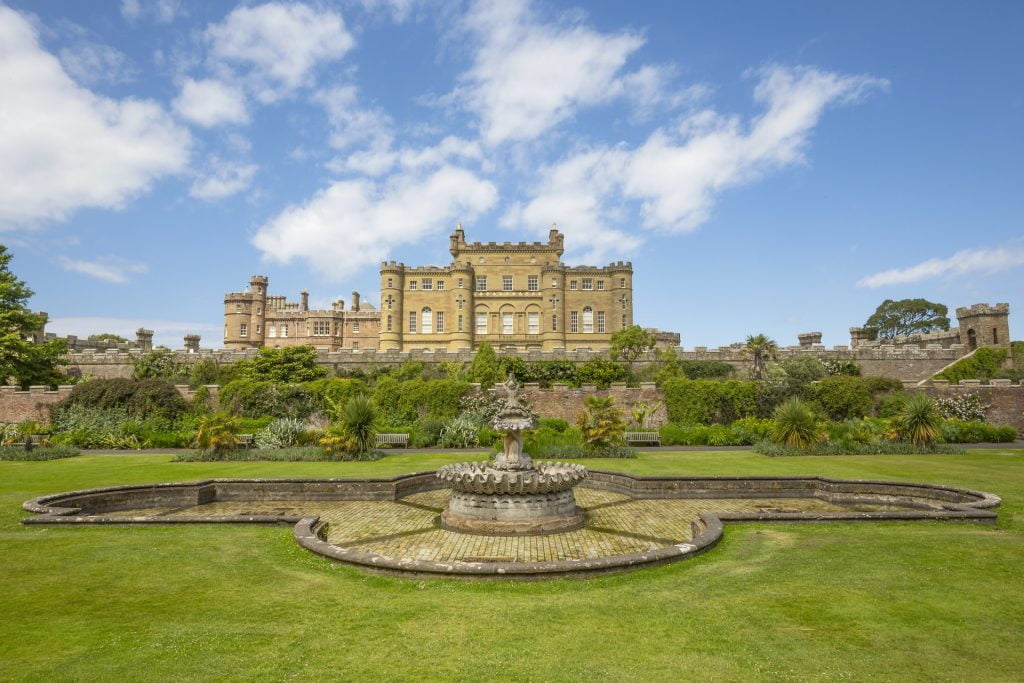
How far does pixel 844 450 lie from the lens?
21828mm

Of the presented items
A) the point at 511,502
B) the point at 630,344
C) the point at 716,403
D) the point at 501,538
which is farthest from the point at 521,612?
the point at 630,344

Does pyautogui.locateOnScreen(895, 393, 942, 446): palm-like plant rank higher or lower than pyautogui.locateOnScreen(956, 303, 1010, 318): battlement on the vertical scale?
lower

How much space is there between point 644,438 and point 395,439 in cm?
1141

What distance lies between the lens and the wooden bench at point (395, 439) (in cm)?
2588

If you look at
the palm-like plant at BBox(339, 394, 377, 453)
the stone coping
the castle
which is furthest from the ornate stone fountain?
the castle

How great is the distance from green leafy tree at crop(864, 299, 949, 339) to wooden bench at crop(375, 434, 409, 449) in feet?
228

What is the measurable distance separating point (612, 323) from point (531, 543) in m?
47.0

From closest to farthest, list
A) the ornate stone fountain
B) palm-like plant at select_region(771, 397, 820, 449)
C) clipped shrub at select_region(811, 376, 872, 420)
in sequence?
1. the ornate stone fountain
2. palm-like plant at select_region(771, 397, 820, 449)
3. clipped shrub at select_region(811, 376, 872, 420)

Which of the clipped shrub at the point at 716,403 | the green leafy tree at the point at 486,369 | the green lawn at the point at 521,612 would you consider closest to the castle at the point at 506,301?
the green leafy tree at the point at 486,369

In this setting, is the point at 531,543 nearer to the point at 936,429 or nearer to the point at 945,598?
the point at 945,598

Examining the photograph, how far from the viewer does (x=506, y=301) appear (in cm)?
5672

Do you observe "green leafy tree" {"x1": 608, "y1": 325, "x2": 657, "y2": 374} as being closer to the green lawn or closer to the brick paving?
the brick paving

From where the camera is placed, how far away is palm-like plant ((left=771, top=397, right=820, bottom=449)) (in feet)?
74.1

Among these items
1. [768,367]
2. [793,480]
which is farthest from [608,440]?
[768,367]
